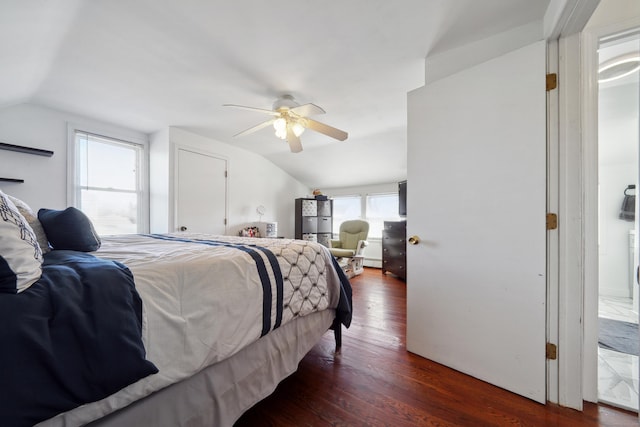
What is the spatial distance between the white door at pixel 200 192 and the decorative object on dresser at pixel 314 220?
1658 millimetres

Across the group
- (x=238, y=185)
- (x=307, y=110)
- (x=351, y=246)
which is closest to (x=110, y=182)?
(x=238, y=185)

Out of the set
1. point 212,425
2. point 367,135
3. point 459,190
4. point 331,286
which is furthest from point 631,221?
point 212,425

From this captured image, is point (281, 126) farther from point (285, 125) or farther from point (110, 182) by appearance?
point (110, 182)

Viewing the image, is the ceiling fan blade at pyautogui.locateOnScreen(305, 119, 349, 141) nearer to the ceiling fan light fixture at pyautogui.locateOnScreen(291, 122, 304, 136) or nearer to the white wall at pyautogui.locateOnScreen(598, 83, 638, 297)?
the ceiling fan light fixture at pyautogui.locateOnScreen(291, 122, 304, 136)

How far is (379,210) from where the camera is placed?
5297 mm

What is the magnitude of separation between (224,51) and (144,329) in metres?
1.92

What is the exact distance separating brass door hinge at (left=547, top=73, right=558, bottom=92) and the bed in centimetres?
171

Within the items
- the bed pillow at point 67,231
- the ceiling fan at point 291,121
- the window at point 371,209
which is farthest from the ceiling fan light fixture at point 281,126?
the window at point 371,209

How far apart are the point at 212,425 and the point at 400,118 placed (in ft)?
11.0

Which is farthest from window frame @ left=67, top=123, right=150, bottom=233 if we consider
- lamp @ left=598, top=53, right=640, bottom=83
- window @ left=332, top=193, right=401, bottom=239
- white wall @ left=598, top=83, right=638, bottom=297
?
white wall @ left=598, top=83, right=638, bottom=297

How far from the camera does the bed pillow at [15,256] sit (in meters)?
0.64

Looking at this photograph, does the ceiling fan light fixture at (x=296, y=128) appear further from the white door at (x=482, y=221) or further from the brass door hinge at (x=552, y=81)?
the brass door hinge at (x=552, y=81)

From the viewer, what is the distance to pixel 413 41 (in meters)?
1.79

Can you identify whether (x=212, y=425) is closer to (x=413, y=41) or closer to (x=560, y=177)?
(x=560, y=177)
